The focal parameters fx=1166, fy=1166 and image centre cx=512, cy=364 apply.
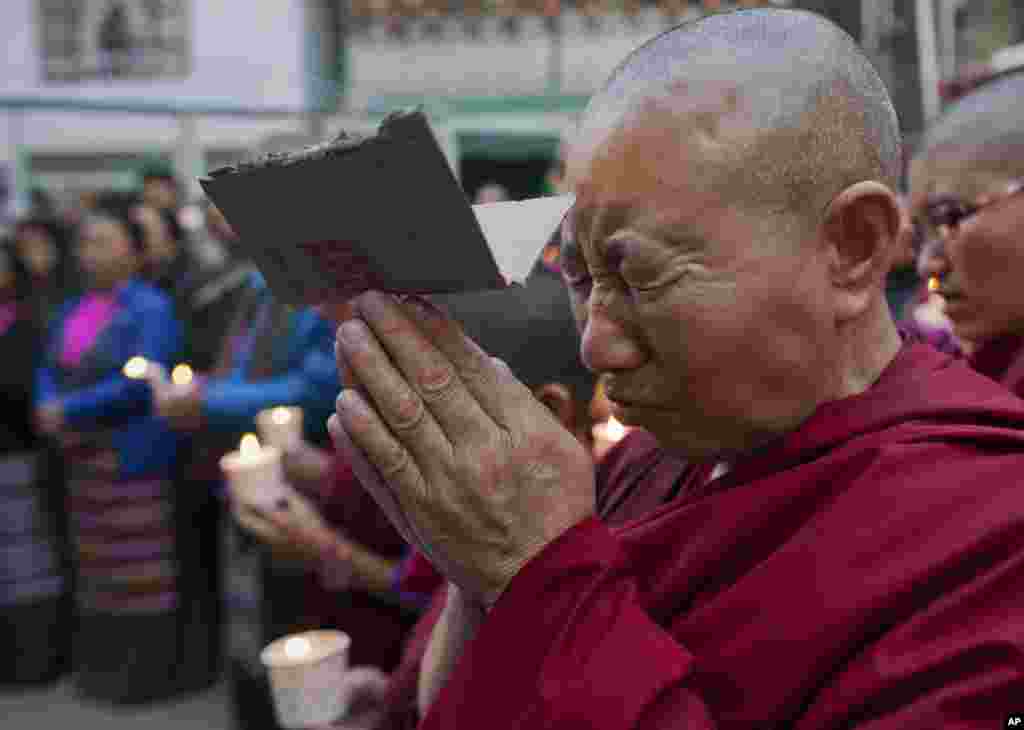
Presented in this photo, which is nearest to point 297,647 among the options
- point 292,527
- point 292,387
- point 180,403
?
point 292,527

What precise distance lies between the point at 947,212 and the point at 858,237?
2.98ft

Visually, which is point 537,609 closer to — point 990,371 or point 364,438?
point 364,438

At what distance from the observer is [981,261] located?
1.65m

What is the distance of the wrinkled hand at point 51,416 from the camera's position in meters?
3.91

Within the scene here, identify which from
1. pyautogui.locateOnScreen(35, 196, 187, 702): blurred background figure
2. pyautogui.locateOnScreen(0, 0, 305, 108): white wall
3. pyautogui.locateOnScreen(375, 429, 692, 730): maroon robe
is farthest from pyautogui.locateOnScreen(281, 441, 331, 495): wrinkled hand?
pyautogui.locateOnScreen(0, 0, 305, 108): white wall

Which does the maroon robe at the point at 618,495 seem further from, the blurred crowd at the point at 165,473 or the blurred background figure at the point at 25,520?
the blurred background figure at the point at 25,520

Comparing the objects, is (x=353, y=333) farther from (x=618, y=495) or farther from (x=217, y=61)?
(x=217, y=61)

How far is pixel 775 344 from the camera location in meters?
0.85

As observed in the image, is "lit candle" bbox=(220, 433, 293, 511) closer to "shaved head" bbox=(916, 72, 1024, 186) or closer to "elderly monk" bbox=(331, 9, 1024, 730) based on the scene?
"shaved head" bbox=(916, 72, 1024, 186)

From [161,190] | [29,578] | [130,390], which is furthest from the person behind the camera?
[161,190]

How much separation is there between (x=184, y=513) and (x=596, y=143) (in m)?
3.56

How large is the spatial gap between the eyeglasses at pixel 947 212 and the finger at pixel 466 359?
3.49 ft

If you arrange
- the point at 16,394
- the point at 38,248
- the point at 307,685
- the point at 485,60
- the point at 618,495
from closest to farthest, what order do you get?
the point at 618,495 → the point at 307,685 → the point at 16,394 → the point at 38,248 → the point at 485,60

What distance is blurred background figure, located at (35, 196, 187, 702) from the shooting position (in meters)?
3.94
